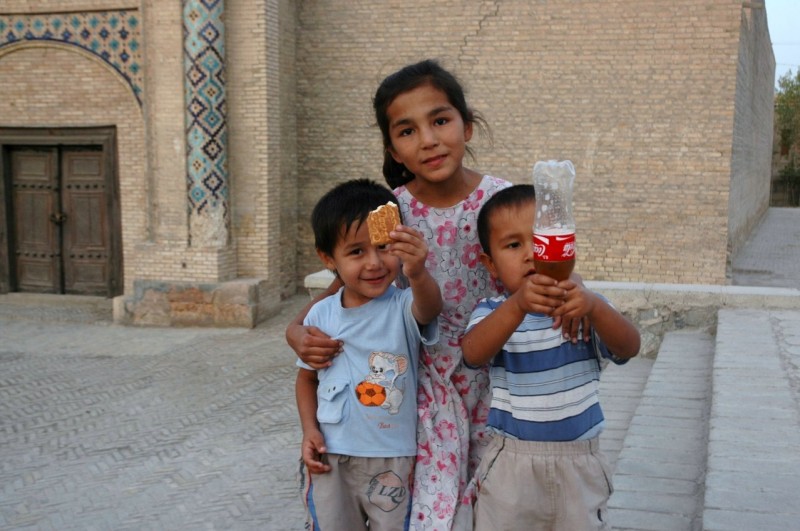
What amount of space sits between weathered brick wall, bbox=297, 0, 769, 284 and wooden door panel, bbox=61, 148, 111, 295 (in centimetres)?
366

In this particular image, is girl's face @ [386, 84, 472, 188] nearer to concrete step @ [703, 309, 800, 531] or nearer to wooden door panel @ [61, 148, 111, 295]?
concrete step @ [703, 309, 800, 531]

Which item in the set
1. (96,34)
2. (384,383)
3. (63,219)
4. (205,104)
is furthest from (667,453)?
(63,219)

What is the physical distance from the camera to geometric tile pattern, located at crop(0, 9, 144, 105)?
36.3 feet

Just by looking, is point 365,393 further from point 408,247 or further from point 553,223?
point 553,223

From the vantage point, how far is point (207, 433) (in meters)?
6.22

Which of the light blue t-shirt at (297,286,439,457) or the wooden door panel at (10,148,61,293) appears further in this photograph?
the wooden door panel at (10,148,61,293)

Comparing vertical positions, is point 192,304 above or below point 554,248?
below

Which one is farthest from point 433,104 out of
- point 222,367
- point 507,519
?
point 222,367

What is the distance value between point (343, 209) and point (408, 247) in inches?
15.2

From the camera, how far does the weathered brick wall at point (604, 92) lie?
1062cm

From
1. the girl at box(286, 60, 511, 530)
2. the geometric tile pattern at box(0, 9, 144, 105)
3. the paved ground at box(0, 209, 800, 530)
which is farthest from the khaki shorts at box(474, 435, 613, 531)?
the geometric tile pattern at box(0, 9, 144, 105)

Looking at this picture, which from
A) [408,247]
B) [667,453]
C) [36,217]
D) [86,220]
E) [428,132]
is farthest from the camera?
[36,217]

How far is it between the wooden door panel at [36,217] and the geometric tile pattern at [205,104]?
2753mm

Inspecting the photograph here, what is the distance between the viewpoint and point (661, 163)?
10.9 m
